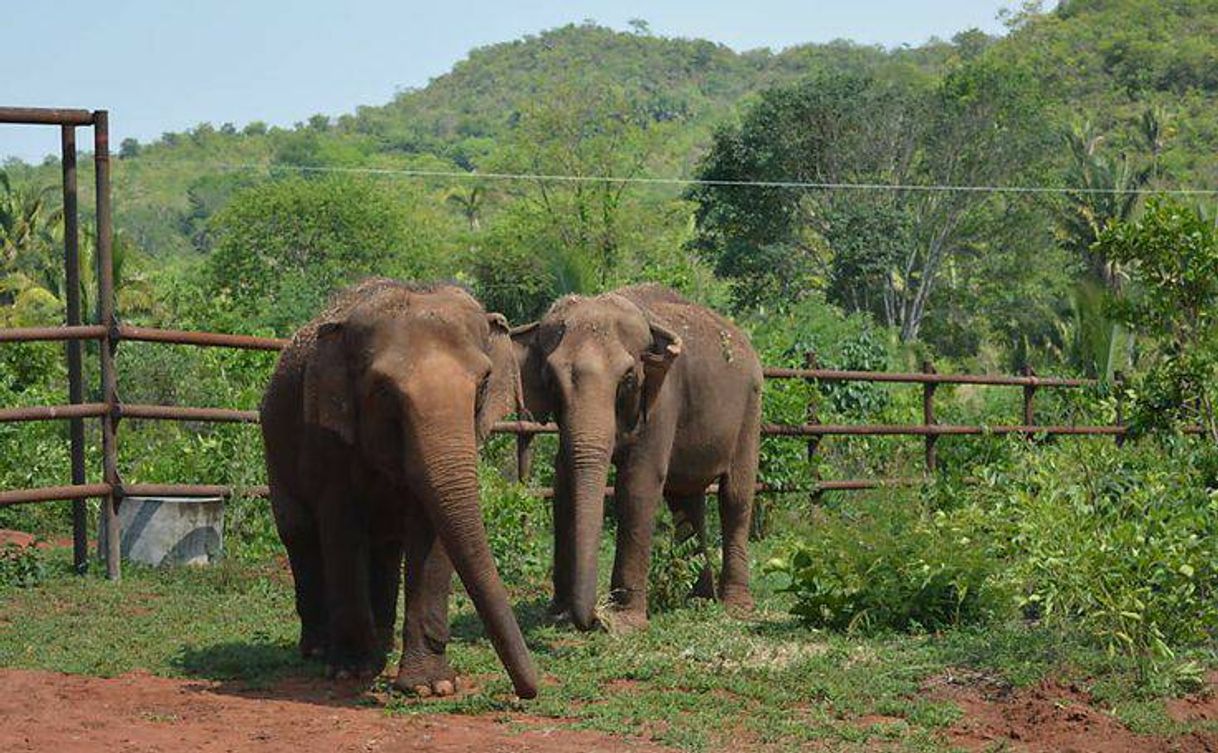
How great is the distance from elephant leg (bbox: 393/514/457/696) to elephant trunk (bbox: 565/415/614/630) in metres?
1.08

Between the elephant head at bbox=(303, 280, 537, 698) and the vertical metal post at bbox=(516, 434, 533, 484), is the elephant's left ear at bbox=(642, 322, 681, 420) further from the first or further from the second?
the vertical metal post at bbox=(516, 434, 533, 484)

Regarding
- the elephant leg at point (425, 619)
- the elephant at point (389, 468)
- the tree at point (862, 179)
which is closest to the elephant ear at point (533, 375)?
the elephant at point (389, 468)

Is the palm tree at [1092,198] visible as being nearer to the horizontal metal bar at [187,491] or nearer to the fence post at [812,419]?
the fence post at [812,419]

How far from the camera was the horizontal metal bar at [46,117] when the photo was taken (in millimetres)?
11866

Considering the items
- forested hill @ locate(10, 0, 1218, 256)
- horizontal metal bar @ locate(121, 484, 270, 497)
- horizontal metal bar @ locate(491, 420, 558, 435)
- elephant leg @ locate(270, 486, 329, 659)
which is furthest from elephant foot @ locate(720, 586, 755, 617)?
forested hill @ locate(10, 0, 1218, 256)

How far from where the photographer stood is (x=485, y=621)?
7.60 metres

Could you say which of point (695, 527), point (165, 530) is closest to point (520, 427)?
point (695, 527)

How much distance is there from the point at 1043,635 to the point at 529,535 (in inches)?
176

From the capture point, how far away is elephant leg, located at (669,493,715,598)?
12053mm

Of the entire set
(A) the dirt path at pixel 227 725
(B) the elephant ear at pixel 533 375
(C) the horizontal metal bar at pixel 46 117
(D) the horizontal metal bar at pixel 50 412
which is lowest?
(A) the dirt path at pixel 227 725

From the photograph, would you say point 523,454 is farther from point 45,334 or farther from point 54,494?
point 45,334

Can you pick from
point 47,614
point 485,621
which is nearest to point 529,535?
point 47,614

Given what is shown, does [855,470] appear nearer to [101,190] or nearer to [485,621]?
[101,190]

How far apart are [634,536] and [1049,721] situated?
3.30 m
